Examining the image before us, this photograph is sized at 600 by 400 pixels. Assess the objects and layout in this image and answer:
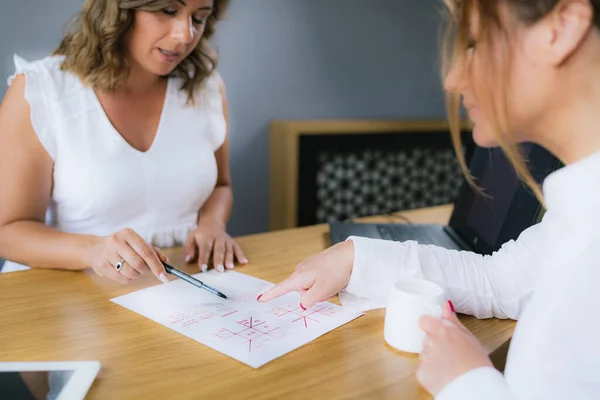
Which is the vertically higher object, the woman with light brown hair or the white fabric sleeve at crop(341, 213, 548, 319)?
the woman with light brown hair

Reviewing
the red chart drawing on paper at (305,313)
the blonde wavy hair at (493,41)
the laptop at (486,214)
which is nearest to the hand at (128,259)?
the red chart drawing on paper at (305,313)

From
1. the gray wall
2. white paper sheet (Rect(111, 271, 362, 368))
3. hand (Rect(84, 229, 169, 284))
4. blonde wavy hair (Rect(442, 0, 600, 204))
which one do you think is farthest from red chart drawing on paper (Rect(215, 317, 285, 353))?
the gray wall

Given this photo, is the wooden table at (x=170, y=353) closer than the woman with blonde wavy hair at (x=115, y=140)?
Yes

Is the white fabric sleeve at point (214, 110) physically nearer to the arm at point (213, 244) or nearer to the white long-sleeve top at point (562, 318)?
the arm at point (213, 244)

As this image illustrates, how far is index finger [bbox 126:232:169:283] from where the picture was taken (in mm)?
893

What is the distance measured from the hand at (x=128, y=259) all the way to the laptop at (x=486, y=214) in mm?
422

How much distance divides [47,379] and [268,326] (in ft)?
0.92

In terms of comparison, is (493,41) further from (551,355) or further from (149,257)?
(149,257)

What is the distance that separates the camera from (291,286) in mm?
817

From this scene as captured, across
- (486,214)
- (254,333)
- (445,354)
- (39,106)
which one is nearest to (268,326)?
(254,333)

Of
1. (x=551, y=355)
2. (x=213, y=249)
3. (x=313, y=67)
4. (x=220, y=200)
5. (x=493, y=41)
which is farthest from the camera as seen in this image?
(x=313, y=67)

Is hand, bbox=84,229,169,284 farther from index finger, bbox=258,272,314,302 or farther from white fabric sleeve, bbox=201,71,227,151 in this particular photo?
white fabric sleeve, bbox=201,71,227,151

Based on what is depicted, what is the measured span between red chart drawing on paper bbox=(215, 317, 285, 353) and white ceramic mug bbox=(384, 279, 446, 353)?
0.48 feet

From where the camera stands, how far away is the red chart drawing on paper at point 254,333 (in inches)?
28.0
